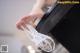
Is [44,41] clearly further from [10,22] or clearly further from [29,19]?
[10,22]

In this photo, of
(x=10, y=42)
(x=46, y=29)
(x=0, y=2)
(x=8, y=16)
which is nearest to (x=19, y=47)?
(x=10, y=42)

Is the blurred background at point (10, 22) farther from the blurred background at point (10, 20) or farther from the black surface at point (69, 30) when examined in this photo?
the black surface at point (69, 30)

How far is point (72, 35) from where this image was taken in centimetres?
48

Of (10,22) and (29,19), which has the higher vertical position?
(10,22)

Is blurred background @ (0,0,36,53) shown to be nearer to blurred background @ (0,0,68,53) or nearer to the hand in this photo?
blurred background @ (0,0,68,53)

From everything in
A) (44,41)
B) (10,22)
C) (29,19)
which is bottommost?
(44,41)

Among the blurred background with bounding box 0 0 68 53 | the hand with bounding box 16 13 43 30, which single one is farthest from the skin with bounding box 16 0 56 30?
the blurred background with bounding box 0 0 68 53

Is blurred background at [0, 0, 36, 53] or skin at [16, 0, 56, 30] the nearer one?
skin at [16, 0, 56, 30]

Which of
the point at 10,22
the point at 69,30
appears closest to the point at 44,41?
the point at 69,30

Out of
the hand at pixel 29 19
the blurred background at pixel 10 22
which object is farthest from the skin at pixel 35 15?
the blurred background at pixel 10 22

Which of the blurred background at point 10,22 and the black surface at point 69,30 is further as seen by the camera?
the blurred background at point 10,22

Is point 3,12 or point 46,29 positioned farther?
point 3,12

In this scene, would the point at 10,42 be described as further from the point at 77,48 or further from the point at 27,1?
the point at 77,48

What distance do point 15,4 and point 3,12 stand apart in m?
0.13
